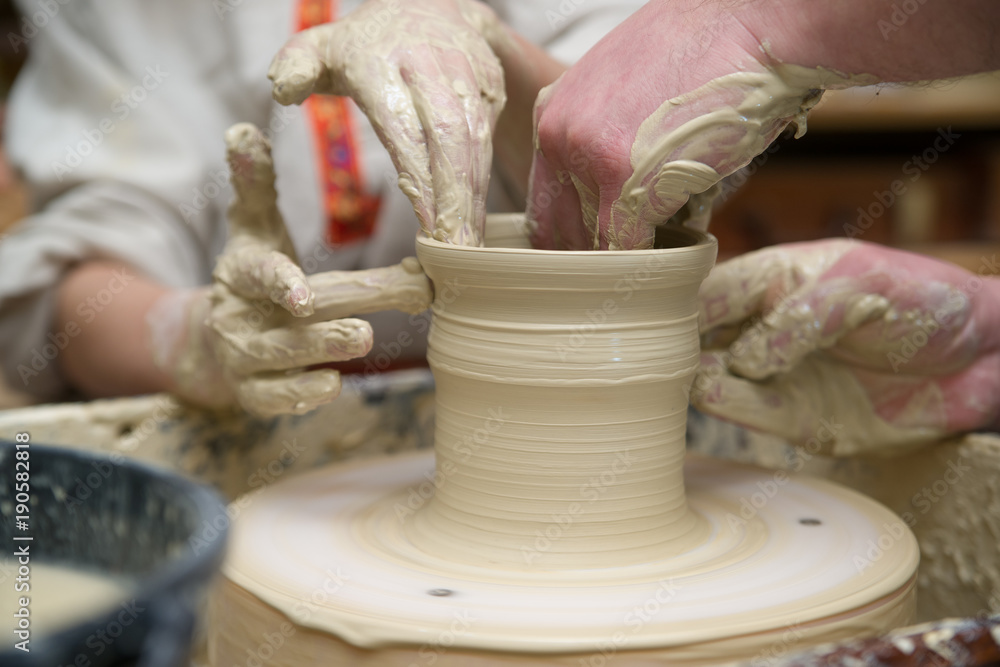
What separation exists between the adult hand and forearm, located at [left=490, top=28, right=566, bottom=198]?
0.34 metres

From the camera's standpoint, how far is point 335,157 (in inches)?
69.8

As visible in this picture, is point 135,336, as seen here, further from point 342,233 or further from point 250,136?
point 250,136

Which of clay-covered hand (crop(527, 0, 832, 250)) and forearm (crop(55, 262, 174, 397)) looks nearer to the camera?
clay-covered hand (crop(527, 0, 832, 250))

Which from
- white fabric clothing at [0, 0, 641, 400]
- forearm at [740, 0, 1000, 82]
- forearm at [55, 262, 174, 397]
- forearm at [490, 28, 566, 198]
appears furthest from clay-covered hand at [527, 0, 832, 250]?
forearm at [55, 262, 174, 397]

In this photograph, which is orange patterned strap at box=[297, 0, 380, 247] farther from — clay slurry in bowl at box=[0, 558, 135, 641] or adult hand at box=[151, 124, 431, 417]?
clay slurry in bowl at box=[0, 558, 135, 641]

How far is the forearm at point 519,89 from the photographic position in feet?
3.94

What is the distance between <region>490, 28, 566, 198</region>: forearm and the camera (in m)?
1.20

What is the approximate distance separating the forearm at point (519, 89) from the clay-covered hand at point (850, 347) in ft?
1.18

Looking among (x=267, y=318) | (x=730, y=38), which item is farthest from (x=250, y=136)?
(x=730, y=38)

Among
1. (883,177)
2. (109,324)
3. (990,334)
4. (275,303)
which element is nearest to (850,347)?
(990,334)

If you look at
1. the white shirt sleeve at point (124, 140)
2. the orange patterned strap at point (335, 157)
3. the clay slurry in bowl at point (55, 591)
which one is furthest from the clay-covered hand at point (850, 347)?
the white shirt sleeve at point (124, 140)

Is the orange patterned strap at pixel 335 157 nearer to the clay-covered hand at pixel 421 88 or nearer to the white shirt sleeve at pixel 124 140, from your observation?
the white shirt sleeve at pixel 124 140

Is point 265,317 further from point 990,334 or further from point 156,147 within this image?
point 156,147

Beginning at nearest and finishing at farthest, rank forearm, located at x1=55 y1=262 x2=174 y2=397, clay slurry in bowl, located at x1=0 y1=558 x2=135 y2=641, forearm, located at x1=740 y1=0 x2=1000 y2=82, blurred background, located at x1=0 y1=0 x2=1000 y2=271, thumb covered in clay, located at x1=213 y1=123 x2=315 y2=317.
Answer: clay slurry in bowl, located at x1=0 y1=558 x2=135 y2=641 < forearm, located at x1=740 y1=0 x2=1000 y2=82 < thumb covered in clay, located at x1=213 y1=123 x2=315 y2=317 < forearm, located at x1=55 y1=262 x2=174 y2=397 < blurred background, located at x1=0 y1=0 x2=1000 y2=271
